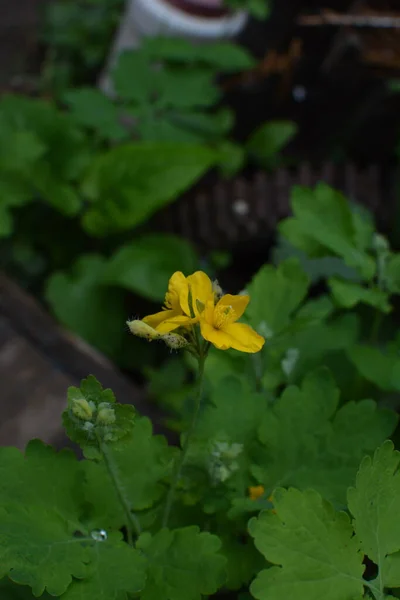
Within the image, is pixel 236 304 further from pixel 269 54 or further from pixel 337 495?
pixel 269 54

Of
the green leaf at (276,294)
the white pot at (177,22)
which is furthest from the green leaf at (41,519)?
the white pot at (177,22)

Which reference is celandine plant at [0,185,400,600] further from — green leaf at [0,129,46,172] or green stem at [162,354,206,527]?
green leaf at [0,129,46,172]

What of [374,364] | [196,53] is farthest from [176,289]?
[196,53]

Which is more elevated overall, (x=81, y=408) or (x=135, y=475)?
(x=81, y=408)

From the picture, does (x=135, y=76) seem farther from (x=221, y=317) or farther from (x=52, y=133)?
(x=221, y=317)

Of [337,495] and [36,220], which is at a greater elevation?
[337,495]

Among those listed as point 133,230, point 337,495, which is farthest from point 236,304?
point 133,230
